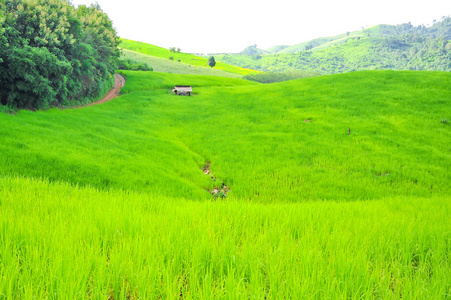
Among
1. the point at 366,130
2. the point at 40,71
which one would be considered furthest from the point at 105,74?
the point at 366,130

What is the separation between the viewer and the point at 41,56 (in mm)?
19359

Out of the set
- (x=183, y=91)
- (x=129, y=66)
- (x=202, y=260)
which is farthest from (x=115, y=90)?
(x=202, y=260)

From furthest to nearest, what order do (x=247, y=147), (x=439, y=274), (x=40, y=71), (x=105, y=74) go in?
1. (x=105, y=74)
2. (x=40, y=71)
3. (x=247, y=147)
4. (x=439, y=274)

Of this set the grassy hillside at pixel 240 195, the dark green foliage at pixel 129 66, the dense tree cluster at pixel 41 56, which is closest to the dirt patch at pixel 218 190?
the grassy hillside at pixel 240 195

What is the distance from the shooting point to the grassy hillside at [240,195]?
254 cm

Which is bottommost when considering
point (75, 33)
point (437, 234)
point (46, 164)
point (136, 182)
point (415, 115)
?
point (136, 182)

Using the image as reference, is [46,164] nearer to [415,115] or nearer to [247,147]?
[247,147]

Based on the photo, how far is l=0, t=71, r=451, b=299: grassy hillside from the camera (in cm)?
Answer: 254

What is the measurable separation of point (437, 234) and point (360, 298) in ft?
8.99

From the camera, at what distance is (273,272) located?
2.58 metres

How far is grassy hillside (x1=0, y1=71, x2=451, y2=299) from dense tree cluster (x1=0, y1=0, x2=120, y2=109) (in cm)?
356

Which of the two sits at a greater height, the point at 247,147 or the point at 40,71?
the point at 40,71

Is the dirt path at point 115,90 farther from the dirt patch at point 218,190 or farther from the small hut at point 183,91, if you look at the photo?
the dirt patch at point 218,190

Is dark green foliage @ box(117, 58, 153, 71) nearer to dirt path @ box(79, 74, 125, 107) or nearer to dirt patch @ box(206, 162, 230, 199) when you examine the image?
dirt path @ box(79, 74, 125, 107)
